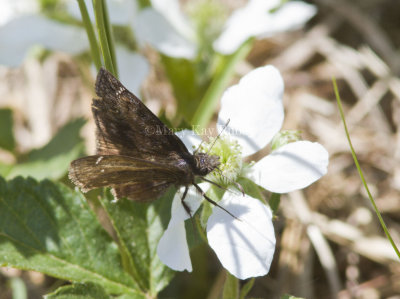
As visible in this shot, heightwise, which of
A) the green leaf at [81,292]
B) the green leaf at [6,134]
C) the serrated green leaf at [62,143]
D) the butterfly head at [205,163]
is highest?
the green leaf at [6,134]

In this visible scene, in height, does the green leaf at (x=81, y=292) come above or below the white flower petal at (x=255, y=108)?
below

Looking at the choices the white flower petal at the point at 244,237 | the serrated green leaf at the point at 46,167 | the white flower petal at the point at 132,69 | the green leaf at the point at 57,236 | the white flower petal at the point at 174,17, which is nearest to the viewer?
the white flower petal at the point at 244,237

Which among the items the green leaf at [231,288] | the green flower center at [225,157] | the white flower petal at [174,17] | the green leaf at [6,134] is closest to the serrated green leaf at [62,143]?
the green leaf at [6,134]

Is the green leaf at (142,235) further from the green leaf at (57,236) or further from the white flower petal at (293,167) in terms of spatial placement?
the white flower petal at (293,167)

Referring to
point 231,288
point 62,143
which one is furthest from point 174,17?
point 231,288

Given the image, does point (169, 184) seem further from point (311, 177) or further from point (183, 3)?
point (183, 3)

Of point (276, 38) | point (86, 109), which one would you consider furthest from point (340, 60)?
point (86, 109)
